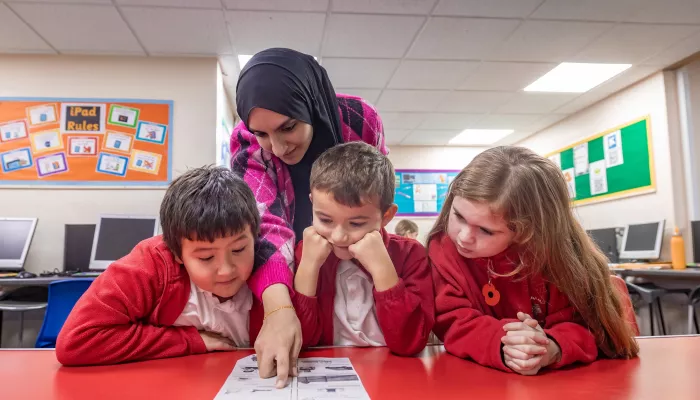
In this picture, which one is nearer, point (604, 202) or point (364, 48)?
point (364, 48)

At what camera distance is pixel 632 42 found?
356cm

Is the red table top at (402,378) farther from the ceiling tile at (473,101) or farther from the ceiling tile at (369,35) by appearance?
the ceiling tile at (473,101)

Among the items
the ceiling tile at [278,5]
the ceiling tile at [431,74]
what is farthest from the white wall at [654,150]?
the ceiling tile at [278,5]

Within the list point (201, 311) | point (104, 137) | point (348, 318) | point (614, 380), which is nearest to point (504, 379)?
point (614, 380)

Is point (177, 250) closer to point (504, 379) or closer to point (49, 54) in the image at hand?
point (504, 379)

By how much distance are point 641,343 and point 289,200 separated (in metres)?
0.85

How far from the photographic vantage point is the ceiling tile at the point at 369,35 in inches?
123

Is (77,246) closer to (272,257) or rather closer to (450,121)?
(272,257)

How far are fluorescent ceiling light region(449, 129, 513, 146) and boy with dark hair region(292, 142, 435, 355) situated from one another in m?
5.18

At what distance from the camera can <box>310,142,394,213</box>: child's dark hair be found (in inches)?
38.3

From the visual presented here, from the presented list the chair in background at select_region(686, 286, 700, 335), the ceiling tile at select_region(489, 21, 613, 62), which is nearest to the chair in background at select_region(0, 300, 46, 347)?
the ceiling tile at select_region(489, 21, 613, 62)

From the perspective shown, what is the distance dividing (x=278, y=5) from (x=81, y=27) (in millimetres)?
1353

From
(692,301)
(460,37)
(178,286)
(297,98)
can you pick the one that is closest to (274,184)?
(297,98)

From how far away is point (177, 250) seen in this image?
931mm
